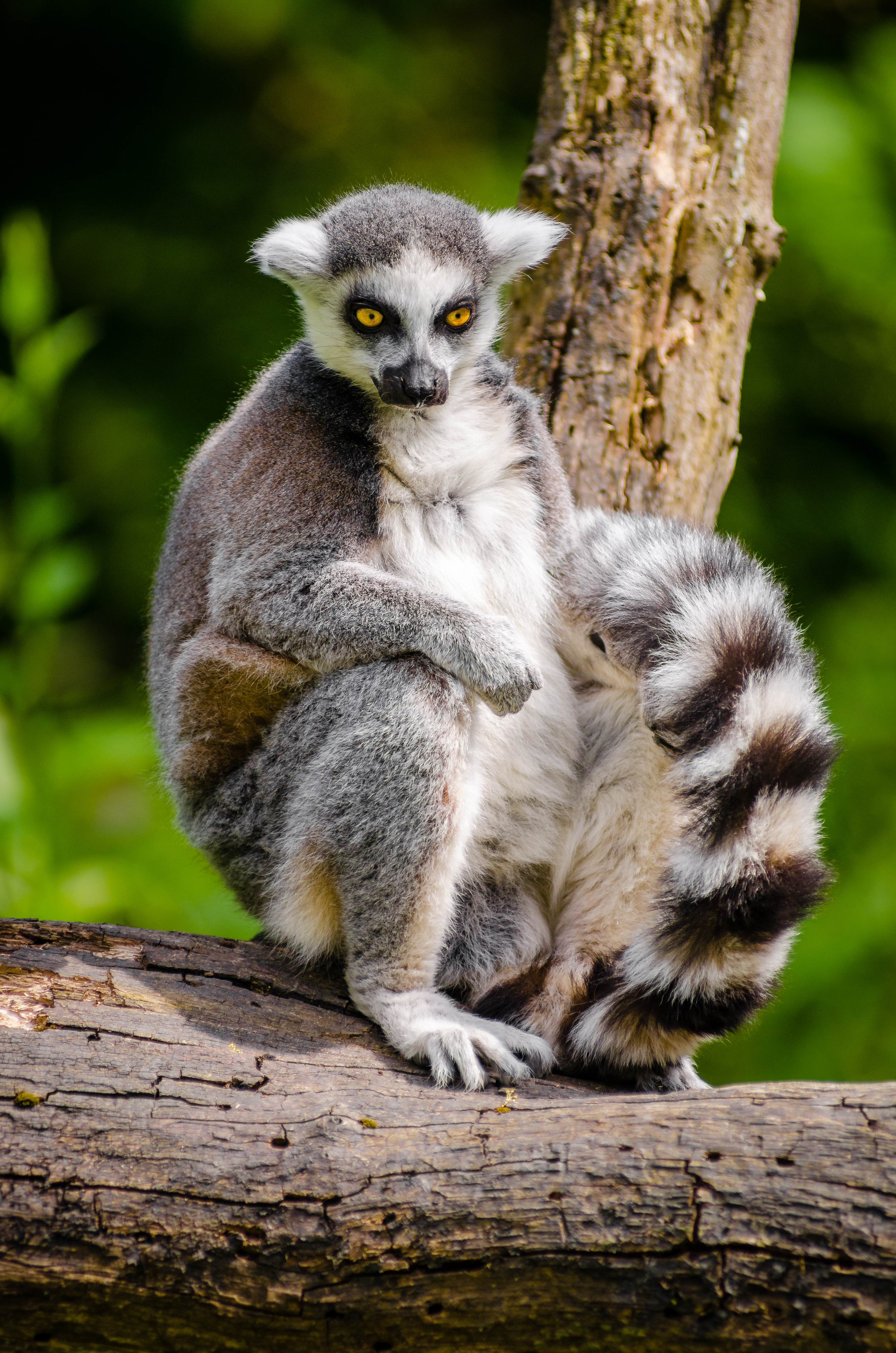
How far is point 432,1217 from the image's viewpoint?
207 cm

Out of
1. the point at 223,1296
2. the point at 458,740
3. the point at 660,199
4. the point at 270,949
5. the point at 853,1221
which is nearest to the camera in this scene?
the point at 853,1221

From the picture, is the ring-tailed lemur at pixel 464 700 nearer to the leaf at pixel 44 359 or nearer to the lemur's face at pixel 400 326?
the lemur's face at pixel 400 326

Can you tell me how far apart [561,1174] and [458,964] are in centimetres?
94

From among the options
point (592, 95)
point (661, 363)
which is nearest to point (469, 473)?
point (661, 363)

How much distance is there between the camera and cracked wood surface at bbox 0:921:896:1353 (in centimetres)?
193

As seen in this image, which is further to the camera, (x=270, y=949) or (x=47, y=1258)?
(x=270, y=949)

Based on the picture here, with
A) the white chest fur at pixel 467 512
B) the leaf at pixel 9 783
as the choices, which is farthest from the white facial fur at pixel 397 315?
the leaf at pixel 9 783

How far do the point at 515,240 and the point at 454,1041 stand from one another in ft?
7.21

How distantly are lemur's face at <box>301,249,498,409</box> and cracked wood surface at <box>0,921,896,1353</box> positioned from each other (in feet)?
5.58

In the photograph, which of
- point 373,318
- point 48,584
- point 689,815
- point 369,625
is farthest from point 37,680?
point 689,815

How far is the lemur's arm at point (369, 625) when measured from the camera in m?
2.77

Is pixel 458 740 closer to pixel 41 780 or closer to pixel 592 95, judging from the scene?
pixel 41 780

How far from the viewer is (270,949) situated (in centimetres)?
298

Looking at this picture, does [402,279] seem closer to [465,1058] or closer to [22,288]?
[22,288]
